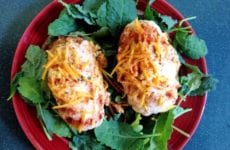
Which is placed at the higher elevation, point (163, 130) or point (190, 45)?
point (190, 45)

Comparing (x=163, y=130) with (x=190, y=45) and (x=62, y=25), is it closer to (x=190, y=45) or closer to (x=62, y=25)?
(x=190, y=45)

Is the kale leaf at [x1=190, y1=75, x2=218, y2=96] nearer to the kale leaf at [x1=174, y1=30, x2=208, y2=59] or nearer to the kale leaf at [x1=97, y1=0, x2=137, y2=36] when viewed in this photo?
the kale leaf at [x1=174, y1=30, x2=208, y2=59]

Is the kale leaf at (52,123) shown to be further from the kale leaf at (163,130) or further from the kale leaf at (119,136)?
the kale leaf at (163,130)

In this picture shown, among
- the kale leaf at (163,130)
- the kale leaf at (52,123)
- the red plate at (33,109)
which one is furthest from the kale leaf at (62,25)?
the kale leaf at (163,130)

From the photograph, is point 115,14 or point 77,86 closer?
point 77,86

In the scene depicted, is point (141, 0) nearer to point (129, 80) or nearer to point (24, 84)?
point (129, 80)

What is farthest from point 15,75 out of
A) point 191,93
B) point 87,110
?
point 191,93

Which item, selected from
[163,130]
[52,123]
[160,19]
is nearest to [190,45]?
[160,19]
